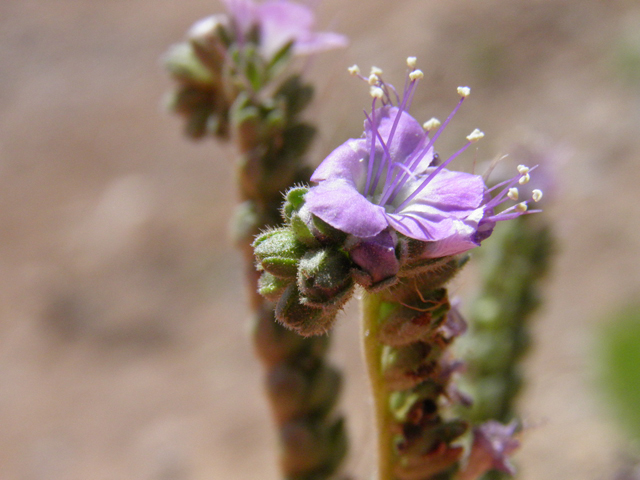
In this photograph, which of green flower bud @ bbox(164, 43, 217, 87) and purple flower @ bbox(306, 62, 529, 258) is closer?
purple flower @ bbox(306, 62, 529, 258)

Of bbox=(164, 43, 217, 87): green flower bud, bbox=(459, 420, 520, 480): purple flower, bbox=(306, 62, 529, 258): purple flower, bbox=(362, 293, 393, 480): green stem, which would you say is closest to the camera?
bbox=(306, 62, 529, 258): purple flower

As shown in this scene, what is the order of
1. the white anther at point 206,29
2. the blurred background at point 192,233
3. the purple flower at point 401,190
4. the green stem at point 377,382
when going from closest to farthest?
the purple flower at point 401,190
the green stem at point 377,382
the white anther at point 206,29
the blurred background at point 192,233

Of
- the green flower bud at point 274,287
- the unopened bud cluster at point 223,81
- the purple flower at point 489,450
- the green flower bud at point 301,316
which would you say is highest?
the unopened bud cluster at point 223,81

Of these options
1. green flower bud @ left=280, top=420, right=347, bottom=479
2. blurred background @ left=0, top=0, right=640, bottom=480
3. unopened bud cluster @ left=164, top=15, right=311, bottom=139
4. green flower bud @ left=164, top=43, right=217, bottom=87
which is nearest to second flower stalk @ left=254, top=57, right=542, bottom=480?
green flower bud @ left=280, top=420, right=347, bottom=479

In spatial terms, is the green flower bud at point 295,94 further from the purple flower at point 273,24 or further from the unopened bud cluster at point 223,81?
the purple flower at point 273,24

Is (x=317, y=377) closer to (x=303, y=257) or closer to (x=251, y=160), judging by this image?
(x=251, y=160)

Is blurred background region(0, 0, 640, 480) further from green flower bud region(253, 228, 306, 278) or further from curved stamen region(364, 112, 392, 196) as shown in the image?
green flower bud region(253, 228, 306, 278)

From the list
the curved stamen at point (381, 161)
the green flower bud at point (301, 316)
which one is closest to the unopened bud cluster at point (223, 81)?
the curved stamen at point (381, 161)
